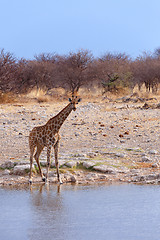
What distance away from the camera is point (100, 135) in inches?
605

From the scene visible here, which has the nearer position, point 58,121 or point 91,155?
point 58,121

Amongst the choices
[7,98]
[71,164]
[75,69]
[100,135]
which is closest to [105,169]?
[71,164]

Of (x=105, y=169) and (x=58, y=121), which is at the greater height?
(x=58, y=121)

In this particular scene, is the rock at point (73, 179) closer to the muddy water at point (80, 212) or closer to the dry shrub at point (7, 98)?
the muddy water at point (80, 212)

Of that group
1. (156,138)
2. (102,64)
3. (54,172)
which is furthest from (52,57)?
(54,172)

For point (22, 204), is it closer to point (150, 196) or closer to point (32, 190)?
point (32, 190)

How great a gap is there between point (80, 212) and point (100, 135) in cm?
863

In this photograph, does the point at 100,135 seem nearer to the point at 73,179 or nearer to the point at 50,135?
the point at 73,179

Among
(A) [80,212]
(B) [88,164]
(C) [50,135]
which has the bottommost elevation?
(A) [80,212]

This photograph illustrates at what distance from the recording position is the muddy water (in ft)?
18.7

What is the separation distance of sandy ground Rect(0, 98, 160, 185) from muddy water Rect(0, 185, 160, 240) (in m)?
2.42

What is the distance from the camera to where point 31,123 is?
1773 centimetres

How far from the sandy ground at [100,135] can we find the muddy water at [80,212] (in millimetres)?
2416

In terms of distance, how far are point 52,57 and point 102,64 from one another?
10.3 metres
